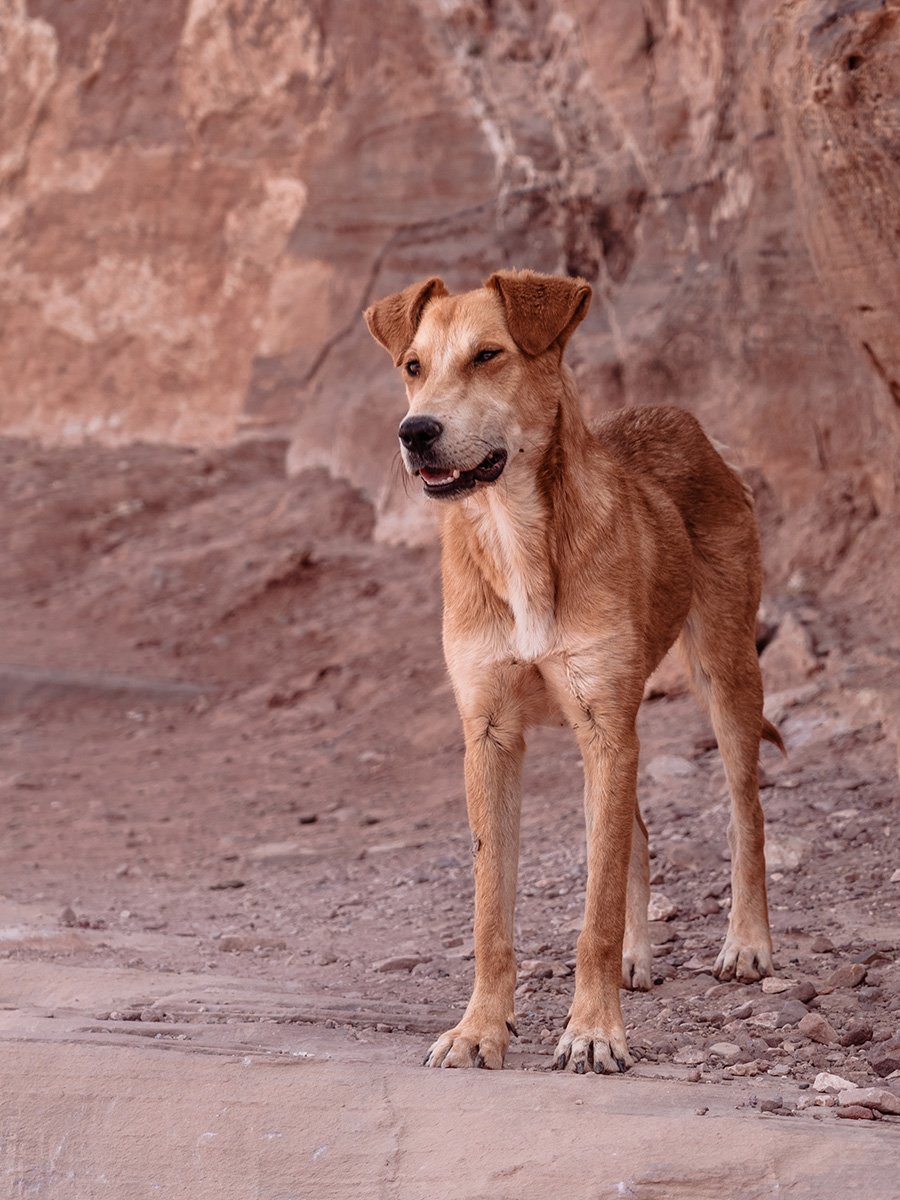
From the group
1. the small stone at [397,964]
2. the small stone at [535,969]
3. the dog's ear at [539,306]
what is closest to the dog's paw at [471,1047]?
the small stone at [535,969]

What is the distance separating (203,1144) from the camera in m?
3.63

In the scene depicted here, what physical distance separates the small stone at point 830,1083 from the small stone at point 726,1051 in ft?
1.12

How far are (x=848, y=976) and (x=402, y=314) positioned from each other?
102 inches

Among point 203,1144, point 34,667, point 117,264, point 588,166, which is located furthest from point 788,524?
point 117,264

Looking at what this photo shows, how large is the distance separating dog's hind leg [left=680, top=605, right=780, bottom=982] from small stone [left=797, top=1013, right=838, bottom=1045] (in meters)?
0.72

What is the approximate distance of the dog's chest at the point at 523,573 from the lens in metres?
4.49

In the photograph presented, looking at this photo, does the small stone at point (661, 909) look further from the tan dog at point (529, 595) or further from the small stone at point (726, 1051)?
the small stone at point (726, 1051)

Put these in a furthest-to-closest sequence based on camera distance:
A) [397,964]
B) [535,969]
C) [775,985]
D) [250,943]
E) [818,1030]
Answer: [250,943] → [397,964] → [535,969] → [775,985] → [818,1030]

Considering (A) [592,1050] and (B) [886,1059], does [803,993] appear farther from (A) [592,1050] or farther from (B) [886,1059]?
(A) [592,1050]

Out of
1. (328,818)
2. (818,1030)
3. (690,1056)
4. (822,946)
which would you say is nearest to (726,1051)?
(690,1056)

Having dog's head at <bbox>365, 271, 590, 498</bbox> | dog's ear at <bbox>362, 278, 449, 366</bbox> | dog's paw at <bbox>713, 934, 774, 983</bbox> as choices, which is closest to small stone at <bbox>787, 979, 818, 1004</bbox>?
dog's paw at <bbox>713, 934, 774, 983</bbox>

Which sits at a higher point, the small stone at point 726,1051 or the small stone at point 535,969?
the small stone at point 726,1051

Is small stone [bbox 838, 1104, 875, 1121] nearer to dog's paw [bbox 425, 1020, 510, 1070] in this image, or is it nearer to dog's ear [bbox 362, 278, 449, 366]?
dog's paw [bbox 425, 1020, 510, 1070]

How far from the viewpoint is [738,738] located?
5555 mm
